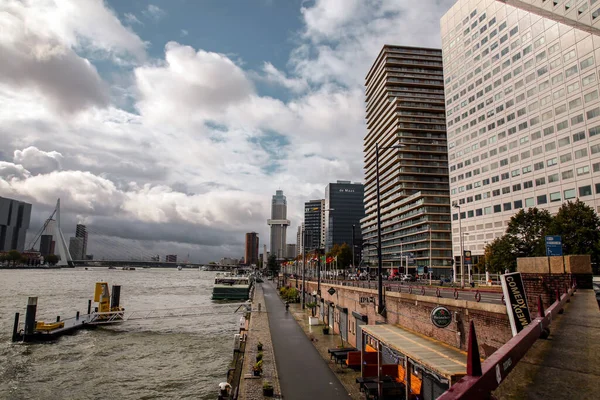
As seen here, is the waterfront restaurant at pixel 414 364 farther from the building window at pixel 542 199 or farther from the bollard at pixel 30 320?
the building window at pixel 542 199

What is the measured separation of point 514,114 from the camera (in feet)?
256

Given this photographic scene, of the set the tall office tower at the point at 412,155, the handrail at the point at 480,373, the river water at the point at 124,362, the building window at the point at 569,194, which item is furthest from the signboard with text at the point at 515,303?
the tall office tower at the point at 412,155

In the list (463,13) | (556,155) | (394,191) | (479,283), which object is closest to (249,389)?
(479,283)

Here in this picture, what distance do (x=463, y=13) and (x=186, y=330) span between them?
9733 centimetres

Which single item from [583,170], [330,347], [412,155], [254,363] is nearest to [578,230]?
[583,170]

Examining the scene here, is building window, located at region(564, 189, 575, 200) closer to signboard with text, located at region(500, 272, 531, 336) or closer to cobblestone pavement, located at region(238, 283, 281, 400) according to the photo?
cobblestone pavement, located at region(238, 283, 281, 400)

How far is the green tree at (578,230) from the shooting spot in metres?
44.0

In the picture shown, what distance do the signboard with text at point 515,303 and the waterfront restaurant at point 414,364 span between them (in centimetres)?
214

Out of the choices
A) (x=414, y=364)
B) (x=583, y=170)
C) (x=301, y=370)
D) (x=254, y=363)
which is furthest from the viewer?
(x=583, y=170)

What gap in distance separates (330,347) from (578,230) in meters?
35.1

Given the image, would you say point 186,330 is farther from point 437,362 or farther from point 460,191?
point 460,191

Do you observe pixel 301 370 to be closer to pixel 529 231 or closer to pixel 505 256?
pixel 505 256

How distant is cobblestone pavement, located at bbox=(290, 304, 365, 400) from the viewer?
61.1ft

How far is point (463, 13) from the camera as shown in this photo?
95.9m
